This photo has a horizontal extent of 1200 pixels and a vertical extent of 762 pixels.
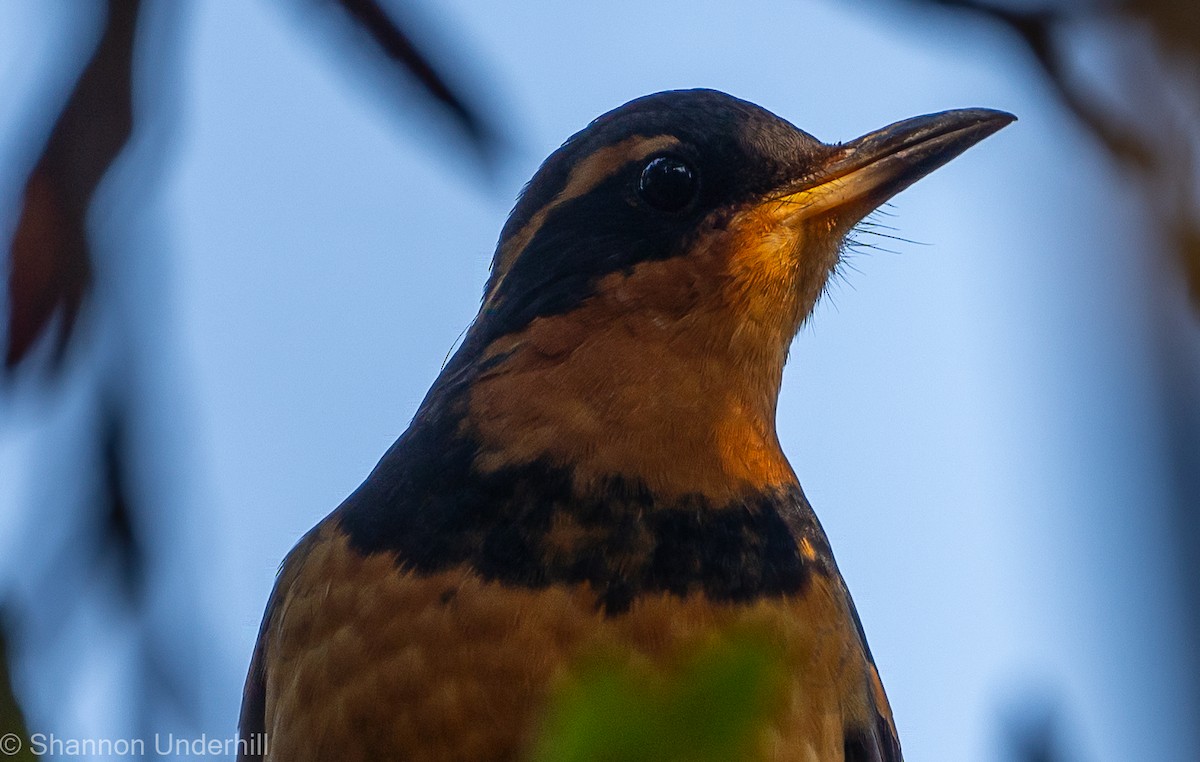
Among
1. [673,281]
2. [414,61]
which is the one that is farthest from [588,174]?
[414,61]

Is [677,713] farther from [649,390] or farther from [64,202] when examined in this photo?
[649,390]

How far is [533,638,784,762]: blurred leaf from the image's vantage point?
1.24m

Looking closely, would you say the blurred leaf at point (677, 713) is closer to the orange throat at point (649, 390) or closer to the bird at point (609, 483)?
the bird at point (609, 483)

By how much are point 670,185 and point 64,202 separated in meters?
1.82

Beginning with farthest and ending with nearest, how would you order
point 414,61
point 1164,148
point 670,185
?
point 670,185, point 414,61, point 1164,148

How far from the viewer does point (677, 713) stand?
4.22 ft

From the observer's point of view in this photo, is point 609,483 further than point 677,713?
Yes

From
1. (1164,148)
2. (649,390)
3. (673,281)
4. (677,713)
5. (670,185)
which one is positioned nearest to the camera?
(677,713)

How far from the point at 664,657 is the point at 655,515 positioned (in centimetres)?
48

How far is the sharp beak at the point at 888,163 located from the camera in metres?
4.23

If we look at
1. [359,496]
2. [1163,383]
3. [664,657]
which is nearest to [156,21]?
[359,496]

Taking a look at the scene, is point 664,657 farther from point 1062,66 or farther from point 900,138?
point 900,138

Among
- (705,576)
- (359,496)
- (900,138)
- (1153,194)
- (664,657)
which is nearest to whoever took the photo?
(1153,194)

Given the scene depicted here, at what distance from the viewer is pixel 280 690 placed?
369cm
